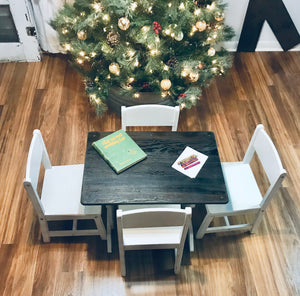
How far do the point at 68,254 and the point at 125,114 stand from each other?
0.99 metres

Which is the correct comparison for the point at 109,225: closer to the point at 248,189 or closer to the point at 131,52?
the point at 248,189

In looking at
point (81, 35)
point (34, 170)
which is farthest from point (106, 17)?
point (34, 170)

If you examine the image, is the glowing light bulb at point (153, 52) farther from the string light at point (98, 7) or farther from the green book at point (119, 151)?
the green book at point (119, 151)

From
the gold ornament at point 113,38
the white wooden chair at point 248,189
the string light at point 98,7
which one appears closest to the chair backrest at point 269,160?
the white wooden chair at point 248,189

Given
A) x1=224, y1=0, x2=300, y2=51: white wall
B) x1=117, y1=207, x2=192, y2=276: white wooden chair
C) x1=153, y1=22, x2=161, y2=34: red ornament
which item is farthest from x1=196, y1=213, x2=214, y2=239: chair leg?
x1=224, y1=0, x2=300, y2=51: white wall

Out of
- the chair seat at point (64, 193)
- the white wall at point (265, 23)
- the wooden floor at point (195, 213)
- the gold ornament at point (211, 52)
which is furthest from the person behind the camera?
the white wall at point (265, 23)

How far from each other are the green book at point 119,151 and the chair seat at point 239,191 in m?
0.57

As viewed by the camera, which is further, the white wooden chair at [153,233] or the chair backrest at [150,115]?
the chair backrest at [150,115]

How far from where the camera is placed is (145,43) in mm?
2398

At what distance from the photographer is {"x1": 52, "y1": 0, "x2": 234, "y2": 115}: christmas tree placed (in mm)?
2366

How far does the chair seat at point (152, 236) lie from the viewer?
2008mm

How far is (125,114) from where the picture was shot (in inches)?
88.7

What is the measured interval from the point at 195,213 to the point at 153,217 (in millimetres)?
864

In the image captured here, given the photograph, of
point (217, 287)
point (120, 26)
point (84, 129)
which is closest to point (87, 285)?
point (217, 287)
